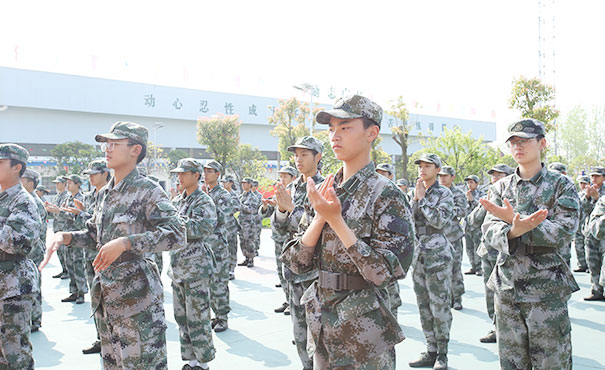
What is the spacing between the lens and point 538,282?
3.32 metres

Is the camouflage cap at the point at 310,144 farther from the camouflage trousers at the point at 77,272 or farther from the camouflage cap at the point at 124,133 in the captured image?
the camouflage trousers at the point at 77,272

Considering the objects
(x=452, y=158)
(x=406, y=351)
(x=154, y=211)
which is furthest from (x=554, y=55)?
(x=154, y=211)

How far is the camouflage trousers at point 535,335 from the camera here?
10.7 feet

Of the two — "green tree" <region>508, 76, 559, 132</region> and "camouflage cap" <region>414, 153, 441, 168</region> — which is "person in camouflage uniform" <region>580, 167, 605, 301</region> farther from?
"green tree" <region>508, 76, 559, 132</region>

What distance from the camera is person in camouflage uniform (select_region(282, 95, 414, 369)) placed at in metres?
2.27

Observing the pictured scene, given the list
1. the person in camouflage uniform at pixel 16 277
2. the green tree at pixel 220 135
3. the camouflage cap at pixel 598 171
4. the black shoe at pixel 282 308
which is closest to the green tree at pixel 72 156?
the green tree at pixel 220 135

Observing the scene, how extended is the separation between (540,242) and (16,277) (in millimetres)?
3904

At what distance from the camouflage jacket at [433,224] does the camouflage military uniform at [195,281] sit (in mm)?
2136

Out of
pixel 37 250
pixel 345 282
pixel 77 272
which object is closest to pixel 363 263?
pixel 345 282

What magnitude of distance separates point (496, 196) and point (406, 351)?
7.43 ft

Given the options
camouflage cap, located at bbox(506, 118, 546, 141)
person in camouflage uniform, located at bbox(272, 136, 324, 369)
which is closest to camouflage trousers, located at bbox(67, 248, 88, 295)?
person in camouflage uniform, located at bbox(272, 136, 324, 369)

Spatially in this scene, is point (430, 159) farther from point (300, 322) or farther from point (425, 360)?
point (300, 322)

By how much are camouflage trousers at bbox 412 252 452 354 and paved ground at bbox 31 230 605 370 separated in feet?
0.99

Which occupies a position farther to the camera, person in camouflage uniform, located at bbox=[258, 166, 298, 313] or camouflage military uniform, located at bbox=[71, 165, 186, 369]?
person in camouflage uniform, located at bbox=[258, 166, 298, 313]
